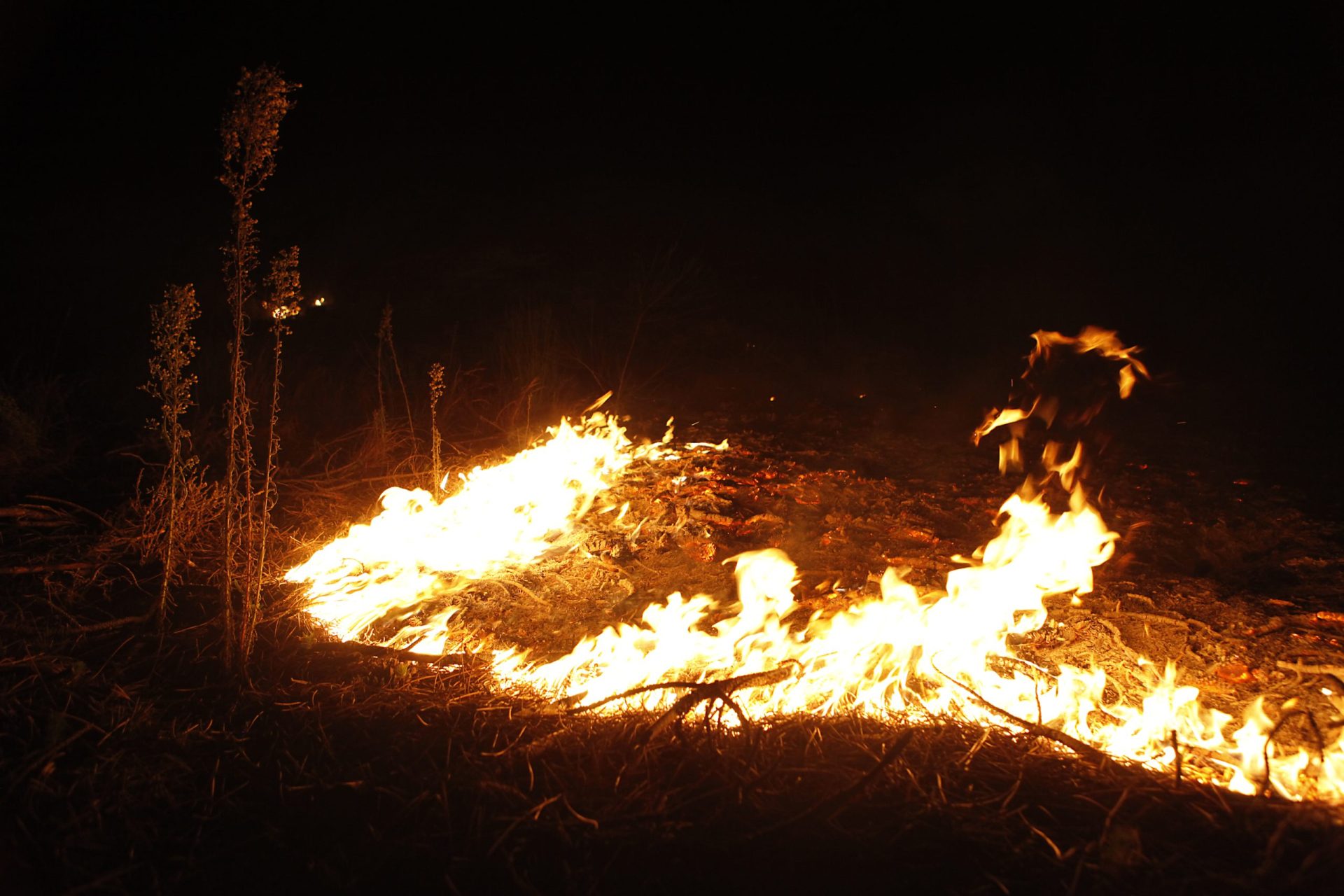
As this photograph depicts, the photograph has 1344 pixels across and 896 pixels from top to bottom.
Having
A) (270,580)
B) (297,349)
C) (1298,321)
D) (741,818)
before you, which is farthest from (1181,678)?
(297,349)

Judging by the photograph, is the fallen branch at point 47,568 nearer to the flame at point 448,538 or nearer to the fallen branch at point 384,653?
the flame at point 448,538

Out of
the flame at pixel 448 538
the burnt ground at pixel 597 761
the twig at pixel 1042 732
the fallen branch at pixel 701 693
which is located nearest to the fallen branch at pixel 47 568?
the burnt ground at pixel 597 761

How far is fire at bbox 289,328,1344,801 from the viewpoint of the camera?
263 cm

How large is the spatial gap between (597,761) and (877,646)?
4.59ft

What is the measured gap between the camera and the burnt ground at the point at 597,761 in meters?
2.00

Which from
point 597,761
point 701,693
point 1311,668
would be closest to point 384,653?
point 597,761

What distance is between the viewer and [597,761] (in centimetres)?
240

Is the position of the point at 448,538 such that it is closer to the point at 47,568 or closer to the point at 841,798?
the point at 47,568

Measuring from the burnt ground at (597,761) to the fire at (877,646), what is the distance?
14cm

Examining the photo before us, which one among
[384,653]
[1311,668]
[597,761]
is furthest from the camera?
[384,653]

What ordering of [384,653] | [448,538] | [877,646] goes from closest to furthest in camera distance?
[877,646] < [384,653] < [448,538]

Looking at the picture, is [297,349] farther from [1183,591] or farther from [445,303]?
[1183,591]

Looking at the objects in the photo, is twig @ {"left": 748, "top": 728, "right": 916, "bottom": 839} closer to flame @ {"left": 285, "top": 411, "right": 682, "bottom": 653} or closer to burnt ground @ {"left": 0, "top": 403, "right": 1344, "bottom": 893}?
burnt ground @ {"left": 0, "top": 403, "right": 1344, "bottom": 893}

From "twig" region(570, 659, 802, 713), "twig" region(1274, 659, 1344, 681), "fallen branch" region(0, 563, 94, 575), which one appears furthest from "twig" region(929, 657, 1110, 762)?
"fallen branch" region(0, 563, 94, 575)
